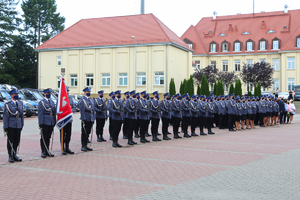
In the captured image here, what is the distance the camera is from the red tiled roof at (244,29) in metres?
63.9

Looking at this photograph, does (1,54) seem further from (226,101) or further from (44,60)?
(226,101)

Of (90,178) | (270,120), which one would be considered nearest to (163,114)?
(90,178)

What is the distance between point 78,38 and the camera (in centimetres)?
5103

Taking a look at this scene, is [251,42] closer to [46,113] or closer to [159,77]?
[159,77]

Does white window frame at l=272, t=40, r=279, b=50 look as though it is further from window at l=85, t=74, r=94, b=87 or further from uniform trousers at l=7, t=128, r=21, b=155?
uniform trousers at l=7, t=128, r=21, b=155

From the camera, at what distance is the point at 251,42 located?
64.8 meters

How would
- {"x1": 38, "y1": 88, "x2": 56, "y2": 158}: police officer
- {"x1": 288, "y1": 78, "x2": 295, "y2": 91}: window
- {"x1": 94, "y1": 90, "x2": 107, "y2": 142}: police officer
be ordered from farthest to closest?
{"x1": 288, "y1": 78, "x2": 295, "y2": 91}: window → {"x1": 94, "y1": 90, "x2": 107, "y2": 142}: police officer → {"x1": 38, "y1": 88, "x2": 56, "y2": 158}: police officer

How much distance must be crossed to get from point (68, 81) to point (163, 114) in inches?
1478

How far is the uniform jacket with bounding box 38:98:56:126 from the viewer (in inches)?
425

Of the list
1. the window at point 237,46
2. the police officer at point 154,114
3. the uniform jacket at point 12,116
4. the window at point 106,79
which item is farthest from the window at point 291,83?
the uniform jacket at point 12,116

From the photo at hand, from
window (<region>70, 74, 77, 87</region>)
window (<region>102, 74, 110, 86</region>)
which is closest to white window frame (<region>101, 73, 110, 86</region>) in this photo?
window (<region>102, 74, 110, 86</region>)

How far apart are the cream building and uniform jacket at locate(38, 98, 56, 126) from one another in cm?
3356

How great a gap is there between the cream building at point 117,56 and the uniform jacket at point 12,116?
3444 cm

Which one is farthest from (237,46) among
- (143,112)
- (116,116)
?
(116,116)
